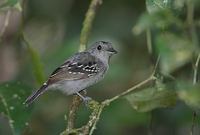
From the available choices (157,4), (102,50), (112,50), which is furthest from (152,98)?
(102,50)

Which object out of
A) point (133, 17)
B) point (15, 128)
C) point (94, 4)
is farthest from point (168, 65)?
point (133, 17)

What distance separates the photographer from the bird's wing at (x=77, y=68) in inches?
201

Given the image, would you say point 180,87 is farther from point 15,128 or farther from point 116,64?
point 116,64

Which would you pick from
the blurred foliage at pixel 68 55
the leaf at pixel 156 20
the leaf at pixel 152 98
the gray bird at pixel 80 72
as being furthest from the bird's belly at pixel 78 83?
the leaf at pixel 156 20

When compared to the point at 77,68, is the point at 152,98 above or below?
above

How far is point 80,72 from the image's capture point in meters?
5.35

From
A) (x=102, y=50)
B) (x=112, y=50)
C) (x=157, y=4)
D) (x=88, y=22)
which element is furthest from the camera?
(x=102, y=50)

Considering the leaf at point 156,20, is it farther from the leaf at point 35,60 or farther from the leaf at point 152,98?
the leaf at point 35,60

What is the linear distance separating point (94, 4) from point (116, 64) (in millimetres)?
1243

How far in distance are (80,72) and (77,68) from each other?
0.05 metres

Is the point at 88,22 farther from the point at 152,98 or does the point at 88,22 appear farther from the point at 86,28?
the point at 152,98

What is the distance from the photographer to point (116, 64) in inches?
217

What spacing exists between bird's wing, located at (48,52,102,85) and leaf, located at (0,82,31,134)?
43.4 inches

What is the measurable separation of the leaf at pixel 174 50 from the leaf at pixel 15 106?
1.81 meters
